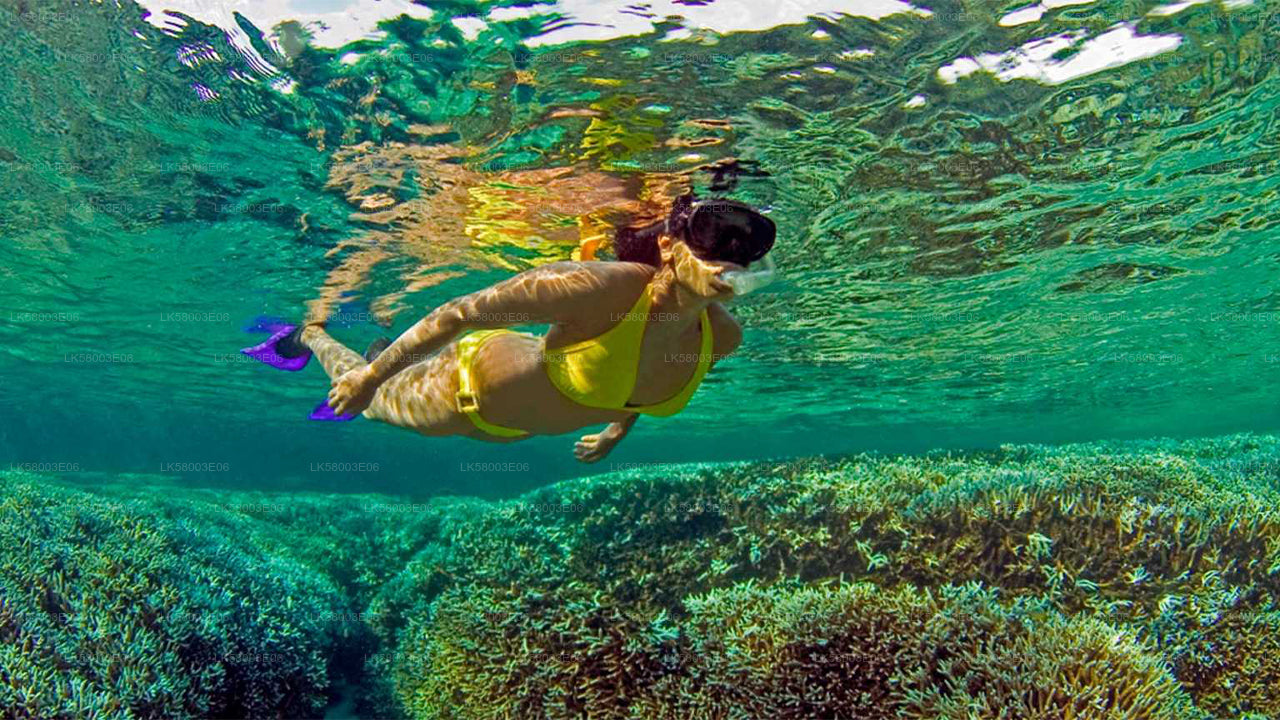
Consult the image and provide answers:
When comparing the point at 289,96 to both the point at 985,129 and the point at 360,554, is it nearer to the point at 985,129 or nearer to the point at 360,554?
the point at 360,554

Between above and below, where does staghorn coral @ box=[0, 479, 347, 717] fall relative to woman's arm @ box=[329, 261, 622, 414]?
below

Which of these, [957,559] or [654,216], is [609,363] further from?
[654,216]

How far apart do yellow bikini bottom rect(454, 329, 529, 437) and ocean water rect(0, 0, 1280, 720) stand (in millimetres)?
1813

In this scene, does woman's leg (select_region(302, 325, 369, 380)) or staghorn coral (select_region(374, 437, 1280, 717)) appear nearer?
staghorn coral (select_region(374, 437, 1280, 717))

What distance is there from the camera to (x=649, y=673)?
4.92m

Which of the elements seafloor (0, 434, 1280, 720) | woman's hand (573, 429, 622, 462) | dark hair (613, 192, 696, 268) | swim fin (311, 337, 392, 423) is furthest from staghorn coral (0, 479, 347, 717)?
dark hair (613, 192, 696, 268)

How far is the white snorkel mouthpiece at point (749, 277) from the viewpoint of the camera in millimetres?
3289

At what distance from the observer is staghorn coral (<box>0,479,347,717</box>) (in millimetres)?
4672

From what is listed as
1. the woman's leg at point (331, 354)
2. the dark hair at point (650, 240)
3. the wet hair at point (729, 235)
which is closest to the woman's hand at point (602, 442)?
the dark hair at point (650, 240)

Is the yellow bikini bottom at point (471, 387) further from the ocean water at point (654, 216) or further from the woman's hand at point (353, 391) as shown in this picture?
the ocean water at point (654, 216)

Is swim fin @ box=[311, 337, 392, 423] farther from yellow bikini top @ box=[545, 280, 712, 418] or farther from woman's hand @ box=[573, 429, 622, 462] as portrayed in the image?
woman's hand @ box=[573, 429, 622, 462]

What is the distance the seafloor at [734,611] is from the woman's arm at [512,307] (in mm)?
2856

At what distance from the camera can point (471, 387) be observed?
16.3 ft

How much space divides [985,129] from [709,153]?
4.24 m
